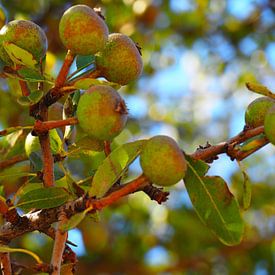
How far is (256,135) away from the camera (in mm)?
1317

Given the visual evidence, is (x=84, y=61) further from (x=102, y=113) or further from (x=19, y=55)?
(x=102, y=113)

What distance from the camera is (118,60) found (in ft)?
4.38

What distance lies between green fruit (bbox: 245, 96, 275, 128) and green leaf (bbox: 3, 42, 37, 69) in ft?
1.40

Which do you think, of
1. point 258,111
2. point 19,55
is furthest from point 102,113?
point 258,111

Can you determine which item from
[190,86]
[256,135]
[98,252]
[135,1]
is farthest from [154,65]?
[256,135]

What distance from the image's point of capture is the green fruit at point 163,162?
116 cm

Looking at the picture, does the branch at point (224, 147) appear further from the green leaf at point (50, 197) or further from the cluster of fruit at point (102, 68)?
the green leaf at point (50, 197)

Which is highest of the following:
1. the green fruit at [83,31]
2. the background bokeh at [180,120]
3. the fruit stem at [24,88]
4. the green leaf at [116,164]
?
the green fruit at [83,31]

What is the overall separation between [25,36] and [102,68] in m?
0.16

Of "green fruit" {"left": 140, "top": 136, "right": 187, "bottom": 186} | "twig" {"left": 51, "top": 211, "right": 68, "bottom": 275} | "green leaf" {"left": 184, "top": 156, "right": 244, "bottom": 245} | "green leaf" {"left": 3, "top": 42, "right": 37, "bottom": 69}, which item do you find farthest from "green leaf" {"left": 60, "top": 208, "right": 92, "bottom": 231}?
"green leaf" {"left": 3, "top": 42, "right": 37, "bottom": 69}

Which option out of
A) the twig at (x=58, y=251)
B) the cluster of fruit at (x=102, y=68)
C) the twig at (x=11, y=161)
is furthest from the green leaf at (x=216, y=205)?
the twig at (x=11, y=161)

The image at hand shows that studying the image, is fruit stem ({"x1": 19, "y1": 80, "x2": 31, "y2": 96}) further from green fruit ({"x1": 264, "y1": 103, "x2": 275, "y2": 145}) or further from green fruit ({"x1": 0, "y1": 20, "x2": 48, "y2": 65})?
green fruit ({"x1": 264, "y1": 103, "x2": 275, "y2": 145})

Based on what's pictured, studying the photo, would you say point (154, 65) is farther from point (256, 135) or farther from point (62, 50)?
point (256, 135)

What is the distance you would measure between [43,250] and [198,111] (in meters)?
1.75
